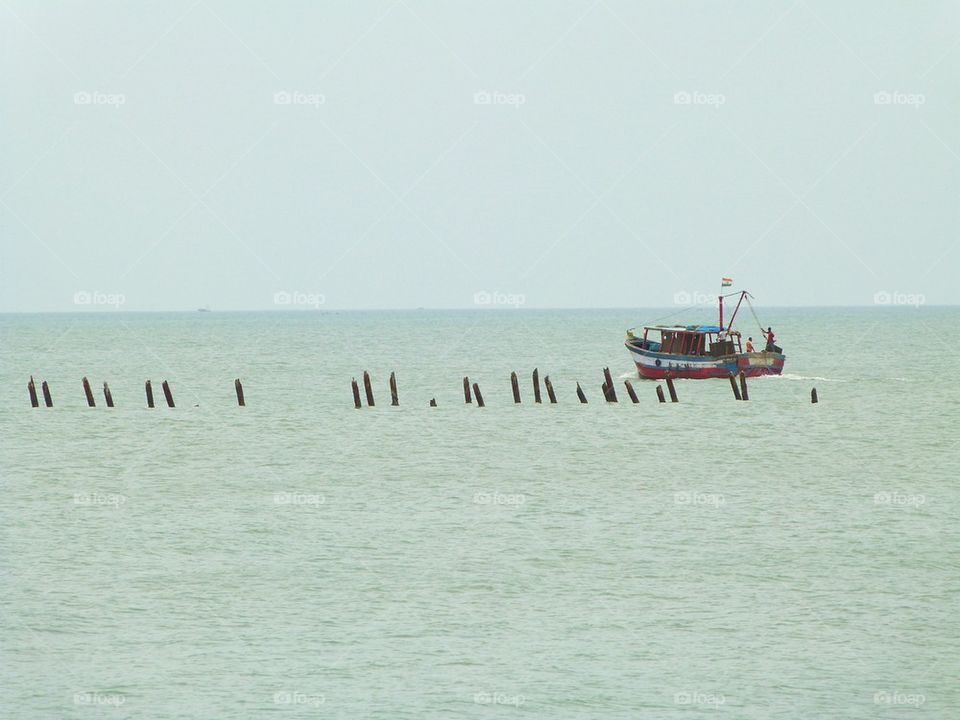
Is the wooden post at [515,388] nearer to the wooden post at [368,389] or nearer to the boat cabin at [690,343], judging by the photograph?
the wooden post at [368,389]

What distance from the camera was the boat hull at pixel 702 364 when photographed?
64.5 m

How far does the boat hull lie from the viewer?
64.5 m

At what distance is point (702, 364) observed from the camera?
64438 mm

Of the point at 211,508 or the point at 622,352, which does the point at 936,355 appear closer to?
the point at 622,352

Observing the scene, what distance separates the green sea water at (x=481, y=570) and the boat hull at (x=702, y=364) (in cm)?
1327

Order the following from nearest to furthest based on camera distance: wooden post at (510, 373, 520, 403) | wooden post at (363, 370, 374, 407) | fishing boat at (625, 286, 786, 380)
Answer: wooden post at (363, 370, 374, 407) < wooden post at (510, 373, 520, 403) < fishing boat at (625, 286, 786, 380)

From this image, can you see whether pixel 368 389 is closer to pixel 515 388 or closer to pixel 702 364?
pixel 515 388

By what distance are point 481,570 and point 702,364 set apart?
42596 mm

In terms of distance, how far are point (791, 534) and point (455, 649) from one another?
10771 mm

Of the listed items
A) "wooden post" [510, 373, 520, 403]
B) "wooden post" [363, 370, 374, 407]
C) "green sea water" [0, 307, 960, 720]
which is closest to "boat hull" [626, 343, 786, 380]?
"wooden post" [510, 373, 520, 403]

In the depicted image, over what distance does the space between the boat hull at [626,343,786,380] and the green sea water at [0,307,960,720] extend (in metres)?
13.3

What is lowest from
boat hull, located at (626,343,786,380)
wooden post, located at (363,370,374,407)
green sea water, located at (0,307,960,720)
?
green sea water, located at (0,307,960,720)

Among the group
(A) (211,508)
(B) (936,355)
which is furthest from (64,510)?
(B) (936,355)

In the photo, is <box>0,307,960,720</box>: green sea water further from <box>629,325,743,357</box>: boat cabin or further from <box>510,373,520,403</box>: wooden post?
<box>629,325,743,357</box>: boat cabin
